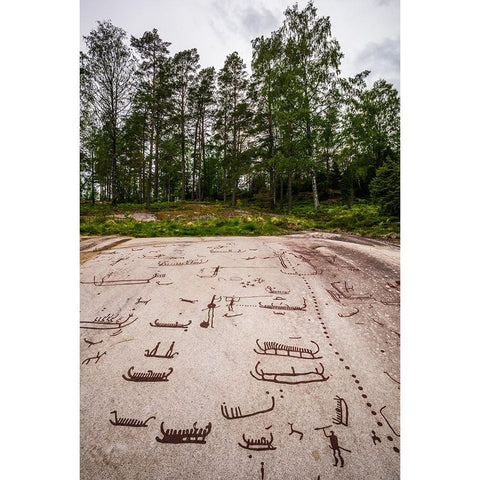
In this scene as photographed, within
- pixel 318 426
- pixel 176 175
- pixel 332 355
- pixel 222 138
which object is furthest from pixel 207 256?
pixel 176 175

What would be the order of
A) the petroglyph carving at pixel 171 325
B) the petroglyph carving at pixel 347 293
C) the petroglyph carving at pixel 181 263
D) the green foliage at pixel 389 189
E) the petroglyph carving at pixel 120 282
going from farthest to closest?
the green foliage at pixel 389 189 < the petroglyph carving at pixel 181 263 < the petroglyph carving at pixel 120 282 < the petroglyph carving at pixel 347 293 < the petroglyph carving at pixel 171 325

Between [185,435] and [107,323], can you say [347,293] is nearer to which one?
[185,435]

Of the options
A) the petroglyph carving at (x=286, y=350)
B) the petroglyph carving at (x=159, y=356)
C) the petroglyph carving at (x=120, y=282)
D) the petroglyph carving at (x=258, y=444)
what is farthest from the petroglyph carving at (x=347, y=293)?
the petroglyph carving at (x=120, y=282)

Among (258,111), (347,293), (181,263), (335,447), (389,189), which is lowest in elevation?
(335,447)

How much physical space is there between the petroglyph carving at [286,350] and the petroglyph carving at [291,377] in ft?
0.36

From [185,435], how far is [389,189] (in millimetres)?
6323

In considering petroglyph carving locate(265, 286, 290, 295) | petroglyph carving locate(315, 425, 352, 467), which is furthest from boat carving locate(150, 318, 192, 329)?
petroglyph carving locate(315, 425, 352, 467)

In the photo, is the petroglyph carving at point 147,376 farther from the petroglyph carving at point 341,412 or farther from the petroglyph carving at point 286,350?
the petroglyph carving at point 341,412

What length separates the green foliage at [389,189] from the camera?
17.1 feet

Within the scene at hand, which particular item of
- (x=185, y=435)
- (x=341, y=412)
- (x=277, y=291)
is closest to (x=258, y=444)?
(x=185, y=435)

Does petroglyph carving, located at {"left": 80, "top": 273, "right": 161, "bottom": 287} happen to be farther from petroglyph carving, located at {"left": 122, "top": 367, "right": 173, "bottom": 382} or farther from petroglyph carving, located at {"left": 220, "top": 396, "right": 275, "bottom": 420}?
petroglyph carving, located at {"left": 220, "top": 396, "right": 275, "bottom": 420}

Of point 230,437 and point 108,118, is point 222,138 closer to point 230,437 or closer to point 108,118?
point 108,118

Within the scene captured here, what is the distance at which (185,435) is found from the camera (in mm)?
1043
